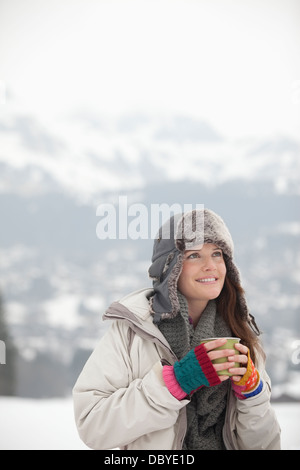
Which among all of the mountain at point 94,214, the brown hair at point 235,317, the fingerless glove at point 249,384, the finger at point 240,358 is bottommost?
the fingerless glove at point 249,384

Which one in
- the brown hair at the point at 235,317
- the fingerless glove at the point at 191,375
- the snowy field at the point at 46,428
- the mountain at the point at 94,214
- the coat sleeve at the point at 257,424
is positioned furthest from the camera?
the mountain at the point at 94,214

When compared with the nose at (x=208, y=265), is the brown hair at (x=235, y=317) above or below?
below

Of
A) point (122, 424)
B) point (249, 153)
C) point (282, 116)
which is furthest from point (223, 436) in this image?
point (249, 153)

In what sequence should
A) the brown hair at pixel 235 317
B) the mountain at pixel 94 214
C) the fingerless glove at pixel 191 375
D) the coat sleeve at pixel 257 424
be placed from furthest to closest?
the mountain at pixel 94 214
the brown hair at pixel 235 317
the coat sleeve at pixel 257 424
the fingerless glove at pixel 191 375

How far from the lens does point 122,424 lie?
1.00m

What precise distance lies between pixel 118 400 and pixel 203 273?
0.36 m

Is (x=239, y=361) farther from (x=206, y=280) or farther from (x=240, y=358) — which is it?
(x=206, y=280)

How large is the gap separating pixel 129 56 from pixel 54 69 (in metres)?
1.13

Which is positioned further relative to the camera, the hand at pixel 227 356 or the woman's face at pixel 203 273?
the woman's face at pixel 203 273

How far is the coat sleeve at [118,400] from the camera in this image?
0.99m

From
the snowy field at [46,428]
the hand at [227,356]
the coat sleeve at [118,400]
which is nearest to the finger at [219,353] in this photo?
the hand at [227,356]

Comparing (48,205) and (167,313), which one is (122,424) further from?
(48,205)

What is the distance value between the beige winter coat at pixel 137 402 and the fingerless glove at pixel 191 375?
0.06ft

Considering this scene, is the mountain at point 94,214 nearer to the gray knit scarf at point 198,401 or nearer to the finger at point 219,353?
the gray knit scarf at point 198,401
